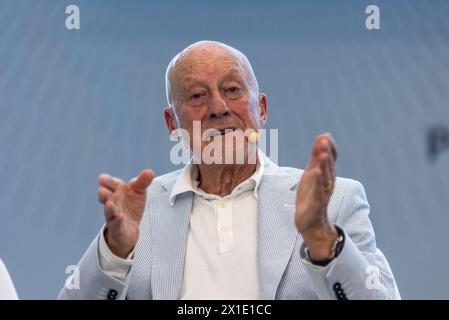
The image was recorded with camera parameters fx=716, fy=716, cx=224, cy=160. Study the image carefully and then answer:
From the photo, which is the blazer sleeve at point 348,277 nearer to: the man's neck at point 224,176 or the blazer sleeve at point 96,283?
the blazer sleeve at point 96,283

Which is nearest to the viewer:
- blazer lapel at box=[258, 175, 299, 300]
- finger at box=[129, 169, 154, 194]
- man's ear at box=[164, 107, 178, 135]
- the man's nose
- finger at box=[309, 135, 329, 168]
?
finger at box=[309, 135, 329, 168]

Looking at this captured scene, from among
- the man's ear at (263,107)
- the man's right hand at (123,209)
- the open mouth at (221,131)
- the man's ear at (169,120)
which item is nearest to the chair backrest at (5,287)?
the man's right hand at (123,209)

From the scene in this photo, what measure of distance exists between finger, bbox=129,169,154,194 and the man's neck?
20.0 inches

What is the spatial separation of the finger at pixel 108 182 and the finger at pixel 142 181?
1.2 inches

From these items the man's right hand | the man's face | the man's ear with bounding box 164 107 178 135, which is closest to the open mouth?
the man's face

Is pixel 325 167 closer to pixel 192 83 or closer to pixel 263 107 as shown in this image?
pixel 192 83

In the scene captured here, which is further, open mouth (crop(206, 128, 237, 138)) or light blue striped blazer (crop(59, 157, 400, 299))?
open mouth (crop(206, 128, 237, 138))

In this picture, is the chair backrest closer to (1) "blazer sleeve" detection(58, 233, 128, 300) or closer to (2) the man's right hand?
(1) "blazer sleeve" detection(58, 233, 128, 300)

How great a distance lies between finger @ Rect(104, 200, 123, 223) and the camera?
1358 mm

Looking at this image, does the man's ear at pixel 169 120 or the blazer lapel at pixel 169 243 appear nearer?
the blazer lapel at pixel 169 243

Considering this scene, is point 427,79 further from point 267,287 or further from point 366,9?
point 267,287

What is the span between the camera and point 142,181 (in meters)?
1.41

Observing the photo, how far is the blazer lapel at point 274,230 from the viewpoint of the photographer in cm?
159
